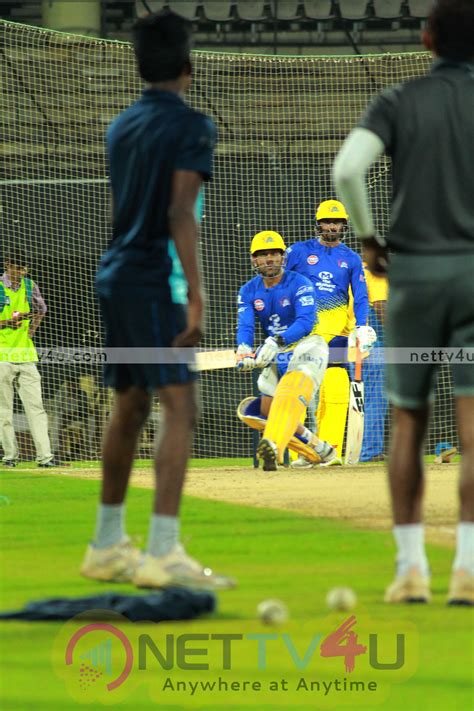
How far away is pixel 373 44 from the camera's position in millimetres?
22781

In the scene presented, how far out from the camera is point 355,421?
521 inches

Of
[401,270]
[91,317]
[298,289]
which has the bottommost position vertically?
[91,317]

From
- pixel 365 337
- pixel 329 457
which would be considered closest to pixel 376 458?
pixel 329 457

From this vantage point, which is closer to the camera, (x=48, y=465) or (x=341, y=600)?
(x=341, y=600)

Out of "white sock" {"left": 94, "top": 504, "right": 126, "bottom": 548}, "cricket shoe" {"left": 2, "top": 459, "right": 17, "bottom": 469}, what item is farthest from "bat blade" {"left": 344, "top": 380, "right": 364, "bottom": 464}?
"white sock" {"left": 94, "top": 504, "right": 126, "bottom": 548}

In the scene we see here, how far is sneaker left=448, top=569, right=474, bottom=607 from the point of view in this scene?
4.42m

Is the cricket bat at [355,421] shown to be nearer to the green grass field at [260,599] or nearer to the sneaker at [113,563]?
the green grass field at [260,599]

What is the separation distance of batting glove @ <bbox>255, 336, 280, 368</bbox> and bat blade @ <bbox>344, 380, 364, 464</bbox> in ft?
6.21

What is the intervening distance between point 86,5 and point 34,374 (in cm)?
1010

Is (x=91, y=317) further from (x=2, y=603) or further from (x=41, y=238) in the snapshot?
(x=2, y=603)

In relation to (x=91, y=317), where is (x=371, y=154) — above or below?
above

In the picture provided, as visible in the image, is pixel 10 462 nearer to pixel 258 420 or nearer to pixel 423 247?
pixel 258 420

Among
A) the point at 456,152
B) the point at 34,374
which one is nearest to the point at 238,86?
the point at 34,374

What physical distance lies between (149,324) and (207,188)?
543 inches
